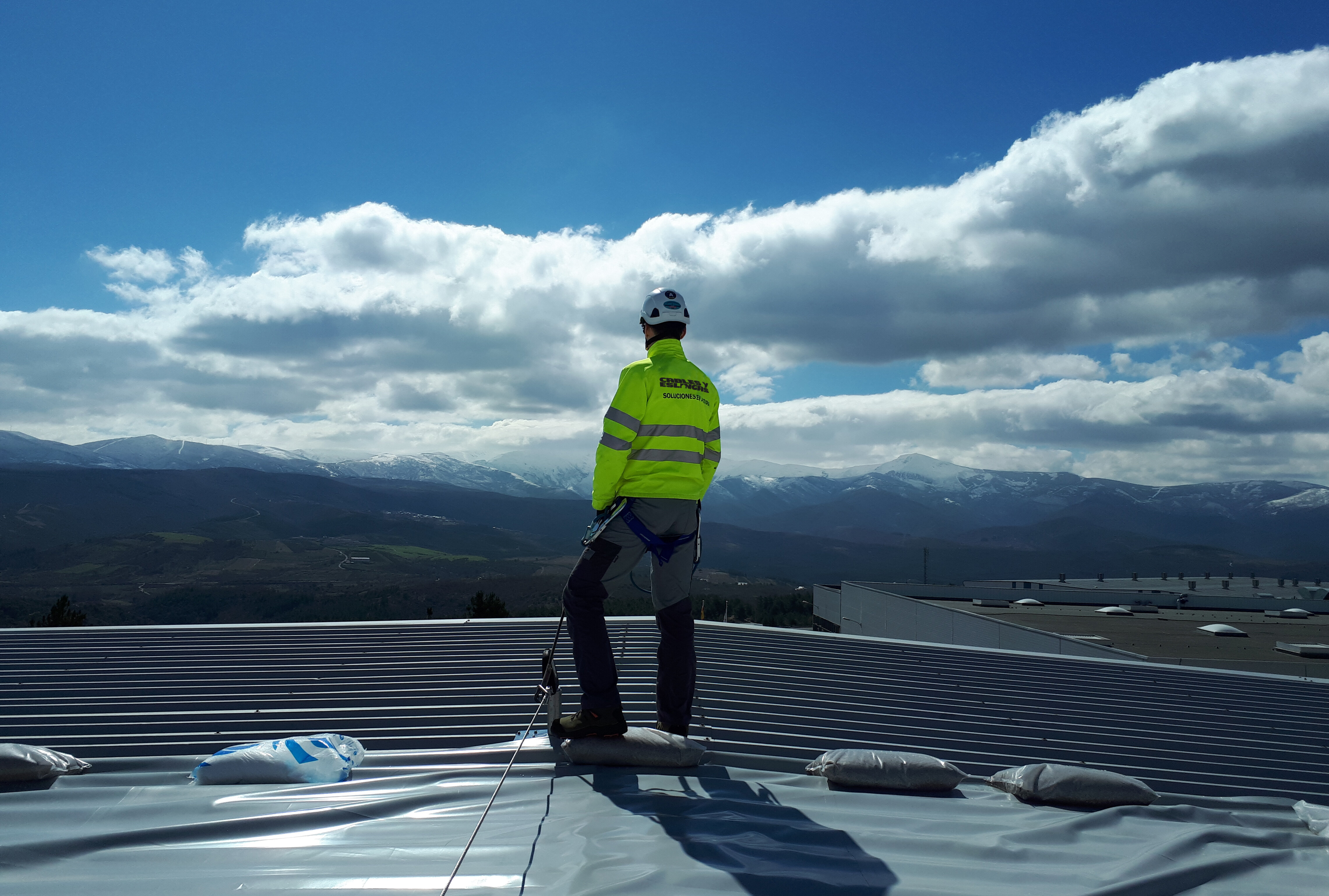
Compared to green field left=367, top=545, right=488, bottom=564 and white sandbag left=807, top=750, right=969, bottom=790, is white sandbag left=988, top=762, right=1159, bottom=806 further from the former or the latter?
green field left=367, top=545, right=488, bottom=564

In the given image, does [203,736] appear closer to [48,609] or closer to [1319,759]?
[1319,759]

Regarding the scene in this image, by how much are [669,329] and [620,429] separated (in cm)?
86

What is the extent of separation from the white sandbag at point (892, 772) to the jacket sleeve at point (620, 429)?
203cm

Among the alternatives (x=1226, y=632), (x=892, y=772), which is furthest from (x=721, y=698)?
(x=1226, y=632)

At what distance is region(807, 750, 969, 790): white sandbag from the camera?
416cm

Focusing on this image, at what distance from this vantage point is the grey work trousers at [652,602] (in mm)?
4617

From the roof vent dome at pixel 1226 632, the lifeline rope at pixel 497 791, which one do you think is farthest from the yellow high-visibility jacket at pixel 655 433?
the roof vent dome at pixel 1226 632

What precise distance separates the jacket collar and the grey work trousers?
927mm

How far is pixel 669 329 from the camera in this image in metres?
5.08

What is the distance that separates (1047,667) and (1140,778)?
4.70 metres

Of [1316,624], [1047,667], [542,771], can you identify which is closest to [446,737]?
[542,771]

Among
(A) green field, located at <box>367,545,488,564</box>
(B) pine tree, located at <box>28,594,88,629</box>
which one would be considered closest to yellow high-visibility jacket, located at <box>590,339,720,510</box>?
(B) pine tree, located at <box>28,594,88,629</box>

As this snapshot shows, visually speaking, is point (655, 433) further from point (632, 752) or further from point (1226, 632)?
point (1226, 632)

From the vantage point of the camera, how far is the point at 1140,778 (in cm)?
521
